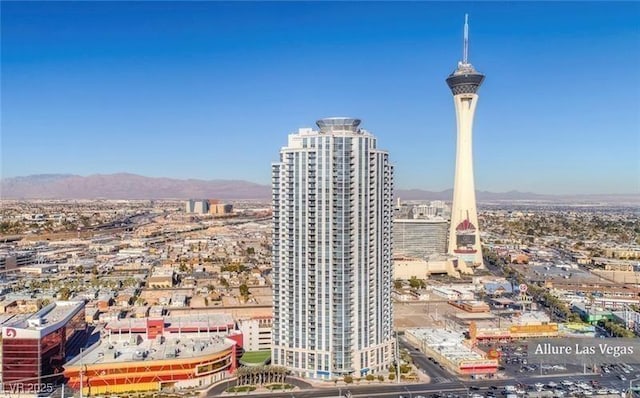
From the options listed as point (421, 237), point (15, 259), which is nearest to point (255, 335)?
point (421, 237)

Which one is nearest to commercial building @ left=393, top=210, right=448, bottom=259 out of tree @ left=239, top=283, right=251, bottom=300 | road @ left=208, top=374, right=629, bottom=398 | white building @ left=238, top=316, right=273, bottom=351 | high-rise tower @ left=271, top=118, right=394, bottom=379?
tree @ left=239, top=283, right=251, bottom=300

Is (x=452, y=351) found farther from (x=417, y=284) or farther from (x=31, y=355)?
(x=417, y=284)

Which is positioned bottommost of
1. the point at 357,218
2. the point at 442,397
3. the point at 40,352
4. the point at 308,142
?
the point at 442,397

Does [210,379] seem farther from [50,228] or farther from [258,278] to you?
[50,228]

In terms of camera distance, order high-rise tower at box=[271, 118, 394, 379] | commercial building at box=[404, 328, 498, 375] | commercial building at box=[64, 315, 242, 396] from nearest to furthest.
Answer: commercial building at box=[64, 315, 242, 396]
high-rise tower at box=[271, 118, 394, 379]
commercial building at box=[404, 328, 498, 375]

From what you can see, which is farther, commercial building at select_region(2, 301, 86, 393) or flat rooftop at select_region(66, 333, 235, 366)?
flat rooftop at select_region(66, 333, 235, 366)

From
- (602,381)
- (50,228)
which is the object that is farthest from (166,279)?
(50,228)

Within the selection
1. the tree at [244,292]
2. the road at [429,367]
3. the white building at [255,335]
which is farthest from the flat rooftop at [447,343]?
the tree at [244,292]

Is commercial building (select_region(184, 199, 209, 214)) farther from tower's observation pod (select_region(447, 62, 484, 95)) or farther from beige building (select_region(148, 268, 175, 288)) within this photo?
tower's observation pod (select_region(447, 62, 484, 95))
